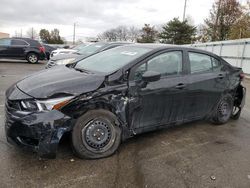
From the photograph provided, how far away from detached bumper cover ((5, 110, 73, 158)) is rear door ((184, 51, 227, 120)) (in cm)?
213

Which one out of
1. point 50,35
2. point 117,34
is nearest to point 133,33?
point 117,34

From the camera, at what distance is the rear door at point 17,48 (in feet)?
49.1

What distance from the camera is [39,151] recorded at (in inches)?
112

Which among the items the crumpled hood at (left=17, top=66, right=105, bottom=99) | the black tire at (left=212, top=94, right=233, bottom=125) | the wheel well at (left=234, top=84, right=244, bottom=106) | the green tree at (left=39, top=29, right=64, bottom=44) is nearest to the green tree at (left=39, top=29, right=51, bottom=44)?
the green tree at (left=39, top=29, right=64, bottom=44)

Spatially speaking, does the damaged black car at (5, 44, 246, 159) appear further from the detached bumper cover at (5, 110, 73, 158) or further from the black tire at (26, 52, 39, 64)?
the black tire at (26, 52, 39, 64)

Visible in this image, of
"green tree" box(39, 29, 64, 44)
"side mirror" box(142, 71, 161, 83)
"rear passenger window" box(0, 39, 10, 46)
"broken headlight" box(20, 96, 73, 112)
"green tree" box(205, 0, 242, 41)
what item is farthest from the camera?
"green tree" box(39, 29, 64, 44)

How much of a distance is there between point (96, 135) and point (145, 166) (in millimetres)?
741

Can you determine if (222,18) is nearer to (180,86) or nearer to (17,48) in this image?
(17,48)

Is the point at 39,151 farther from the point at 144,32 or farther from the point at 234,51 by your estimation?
the point at 144,32

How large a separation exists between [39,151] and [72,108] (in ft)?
2.03

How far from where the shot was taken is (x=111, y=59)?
12.9 feet

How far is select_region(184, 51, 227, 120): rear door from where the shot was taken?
4.10 metres

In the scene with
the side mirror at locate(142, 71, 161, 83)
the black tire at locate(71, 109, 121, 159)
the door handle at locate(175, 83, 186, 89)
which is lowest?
the black tire at locate(71, 109, 121, 159)

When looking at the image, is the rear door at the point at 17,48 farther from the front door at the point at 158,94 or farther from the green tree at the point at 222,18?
the green tree at the point at 222,18
